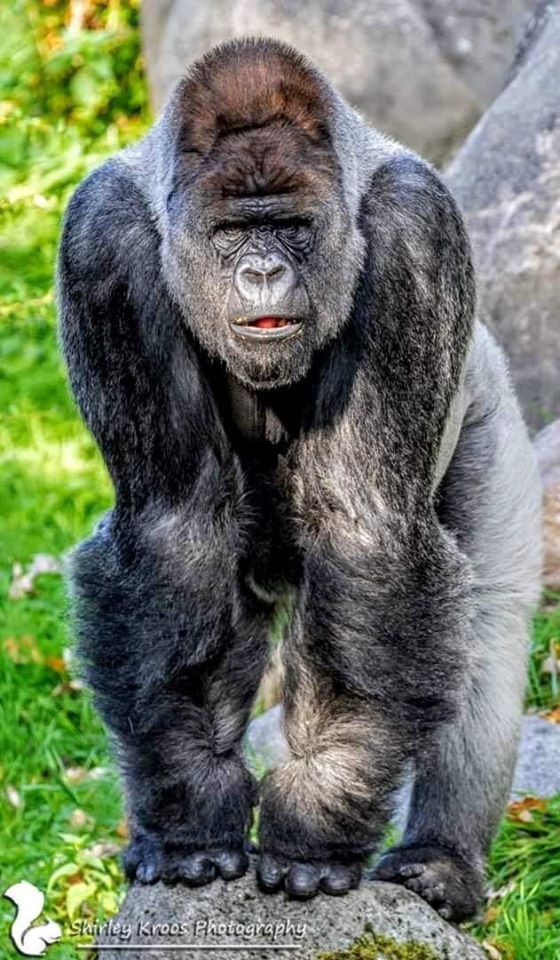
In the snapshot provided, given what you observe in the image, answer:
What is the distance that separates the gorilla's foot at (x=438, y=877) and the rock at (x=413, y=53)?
565cm

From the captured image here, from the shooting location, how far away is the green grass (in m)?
5.00

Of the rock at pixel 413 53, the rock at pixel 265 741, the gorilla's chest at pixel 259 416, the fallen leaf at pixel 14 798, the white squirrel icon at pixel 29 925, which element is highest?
the rock at pixel 413 53

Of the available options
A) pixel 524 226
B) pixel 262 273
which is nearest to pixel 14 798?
pixel 262 273

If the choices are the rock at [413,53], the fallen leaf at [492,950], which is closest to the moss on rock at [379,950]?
the fallen leaf at [492,950]

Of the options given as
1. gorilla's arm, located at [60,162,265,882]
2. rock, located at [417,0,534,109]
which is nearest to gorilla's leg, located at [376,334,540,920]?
gorilla's arm, located at [60,162,265,882]

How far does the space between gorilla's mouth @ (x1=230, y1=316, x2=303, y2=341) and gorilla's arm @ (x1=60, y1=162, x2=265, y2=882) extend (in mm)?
288

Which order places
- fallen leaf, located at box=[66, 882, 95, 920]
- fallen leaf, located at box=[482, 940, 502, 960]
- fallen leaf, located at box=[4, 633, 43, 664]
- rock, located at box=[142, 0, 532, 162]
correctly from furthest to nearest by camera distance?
rock, located at box=[142, 0, 532, 162] → fallen leaf, located at box=[4, 633, 43, 664] → fallen leaf, located at box=[66, 882, 95, 920] → fallen leaf, located at box=[482, 940, 502, 960]

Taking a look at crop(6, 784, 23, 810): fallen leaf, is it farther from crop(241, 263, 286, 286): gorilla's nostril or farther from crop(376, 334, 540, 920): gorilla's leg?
crop(241, 263, 286, 286): gorilla's nostril

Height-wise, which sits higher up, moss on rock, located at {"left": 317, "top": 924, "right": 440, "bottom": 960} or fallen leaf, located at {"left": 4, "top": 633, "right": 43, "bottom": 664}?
moss on rock, located at {"left": 317, "top": 924, "right": 440, "bottom": 960}

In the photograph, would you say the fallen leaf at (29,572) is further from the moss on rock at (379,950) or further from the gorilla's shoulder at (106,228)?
the moss on rock at (379,950)

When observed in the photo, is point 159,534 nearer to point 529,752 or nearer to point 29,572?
point 529,752

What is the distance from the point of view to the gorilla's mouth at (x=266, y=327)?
3.76 m

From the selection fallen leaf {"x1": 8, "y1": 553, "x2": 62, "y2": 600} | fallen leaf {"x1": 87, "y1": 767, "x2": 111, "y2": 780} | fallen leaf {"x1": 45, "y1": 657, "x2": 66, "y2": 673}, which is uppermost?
fallen leaf {"x1": 8, "y1": 553, "x2": 62, "y2": 600}

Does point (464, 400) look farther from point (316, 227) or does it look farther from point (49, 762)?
point (49, 762)
